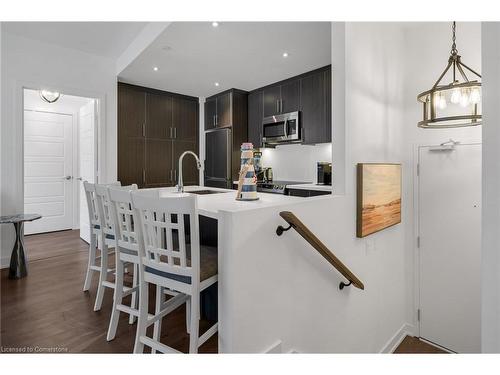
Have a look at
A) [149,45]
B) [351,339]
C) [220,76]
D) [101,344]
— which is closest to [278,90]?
[220,76]

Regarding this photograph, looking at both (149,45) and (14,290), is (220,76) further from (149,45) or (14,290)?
(14,290)

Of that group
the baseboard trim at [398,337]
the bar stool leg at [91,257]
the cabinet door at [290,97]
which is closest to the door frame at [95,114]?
the bar stool leg at [91,257]

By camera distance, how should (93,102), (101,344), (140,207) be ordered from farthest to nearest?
(93,102)
(101,344)
(140,207)

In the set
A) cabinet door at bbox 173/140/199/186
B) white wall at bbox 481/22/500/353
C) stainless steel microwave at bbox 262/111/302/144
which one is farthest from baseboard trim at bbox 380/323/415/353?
cabinet door at bbox 173/140/199/186

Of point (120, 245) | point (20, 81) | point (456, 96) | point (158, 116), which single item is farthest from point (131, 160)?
point (456, 96)

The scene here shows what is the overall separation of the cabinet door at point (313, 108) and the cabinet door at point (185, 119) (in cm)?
214

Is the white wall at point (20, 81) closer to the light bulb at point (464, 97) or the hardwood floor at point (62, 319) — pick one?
the hardwood floor at point (62, 319)

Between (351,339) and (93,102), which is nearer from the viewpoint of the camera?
(351,339)

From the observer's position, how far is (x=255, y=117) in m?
4.87

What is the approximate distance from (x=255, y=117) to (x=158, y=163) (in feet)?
5.86

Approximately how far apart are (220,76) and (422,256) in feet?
11.2

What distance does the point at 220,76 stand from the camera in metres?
4.20

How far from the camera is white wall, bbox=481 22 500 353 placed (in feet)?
3.28

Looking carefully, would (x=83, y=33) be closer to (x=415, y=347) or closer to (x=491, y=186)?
(x=491, y=186)
